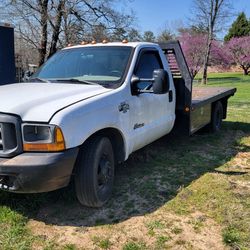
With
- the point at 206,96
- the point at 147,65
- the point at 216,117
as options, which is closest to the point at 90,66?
the point at 147,65

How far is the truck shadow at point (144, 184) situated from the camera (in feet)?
13.5

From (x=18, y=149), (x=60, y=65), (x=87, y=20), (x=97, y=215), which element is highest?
(x=87, y=20)

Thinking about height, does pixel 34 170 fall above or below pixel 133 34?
below

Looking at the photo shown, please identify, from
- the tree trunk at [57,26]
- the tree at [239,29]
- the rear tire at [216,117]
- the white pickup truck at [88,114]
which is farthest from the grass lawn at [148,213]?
the tree at [239,29]

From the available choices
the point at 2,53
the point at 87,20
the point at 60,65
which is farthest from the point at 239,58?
the point at 60,65

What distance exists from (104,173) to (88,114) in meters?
0.78

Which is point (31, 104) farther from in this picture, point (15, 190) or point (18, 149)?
point (15, 190)

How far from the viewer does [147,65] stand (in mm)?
5297

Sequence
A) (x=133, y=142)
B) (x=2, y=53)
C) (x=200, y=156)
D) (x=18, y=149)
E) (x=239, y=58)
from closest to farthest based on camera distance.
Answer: (x=18, y=149), (x=133, y=142), (x=200, y=156), (x=2, y=53), (x=239, y=58)

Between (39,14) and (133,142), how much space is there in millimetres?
17749

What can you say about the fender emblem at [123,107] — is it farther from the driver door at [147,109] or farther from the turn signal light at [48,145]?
the turn signal light at [48,145]

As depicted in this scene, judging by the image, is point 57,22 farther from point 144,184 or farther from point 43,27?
point 144,184

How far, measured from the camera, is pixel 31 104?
3670mm

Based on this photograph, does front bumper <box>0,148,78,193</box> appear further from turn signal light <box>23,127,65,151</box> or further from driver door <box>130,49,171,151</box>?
driver door <box>130,49,171,151</box>
